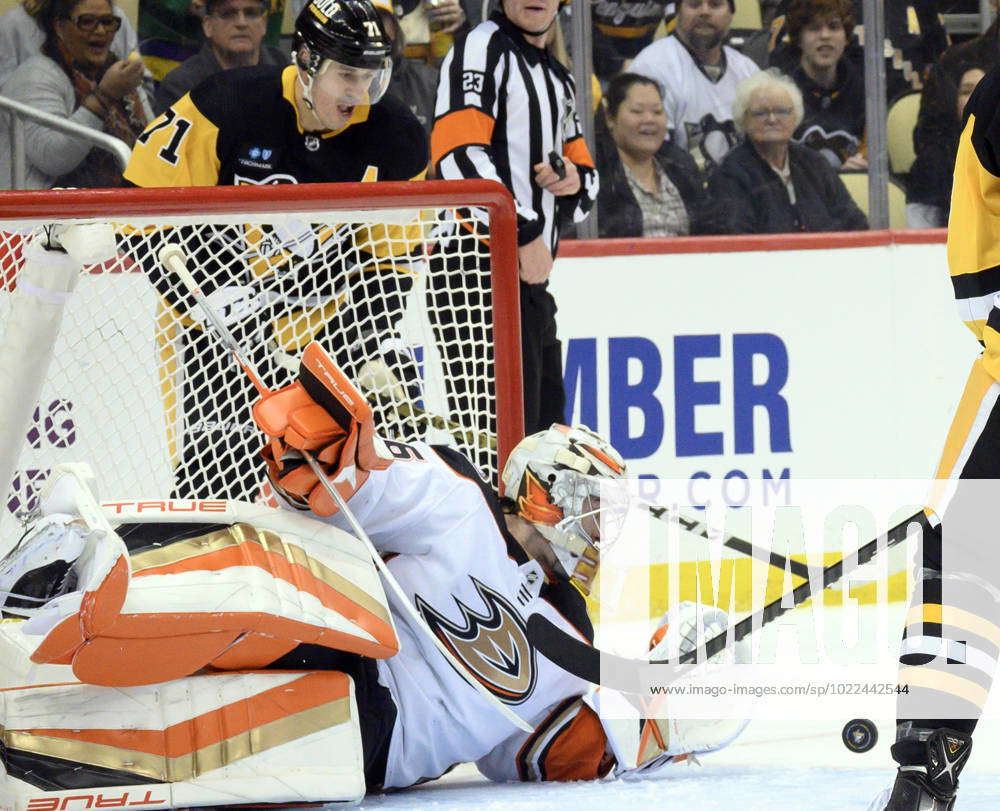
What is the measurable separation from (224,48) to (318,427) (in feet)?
6.17

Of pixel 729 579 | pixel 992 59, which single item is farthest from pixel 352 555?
pixel 992 59

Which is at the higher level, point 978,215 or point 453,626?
point 978,215

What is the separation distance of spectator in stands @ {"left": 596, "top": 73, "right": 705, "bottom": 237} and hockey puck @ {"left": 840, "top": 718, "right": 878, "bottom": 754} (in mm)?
1809

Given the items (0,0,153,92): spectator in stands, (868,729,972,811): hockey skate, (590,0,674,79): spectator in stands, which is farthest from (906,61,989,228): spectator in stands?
(868,729,972,811): hockey skate

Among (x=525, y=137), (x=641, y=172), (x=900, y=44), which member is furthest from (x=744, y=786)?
(x=900, y=44)

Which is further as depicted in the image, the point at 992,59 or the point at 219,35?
the point at 992,59

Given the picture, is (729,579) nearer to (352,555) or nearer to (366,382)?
(366,382)

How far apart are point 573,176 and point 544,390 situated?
0.46 metres

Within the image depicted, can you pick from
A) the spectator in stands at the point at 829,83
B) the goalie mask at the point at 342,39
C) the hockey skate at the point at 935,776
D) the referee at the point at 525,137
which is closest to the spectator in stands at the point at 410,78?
the referee at the point at 525,137

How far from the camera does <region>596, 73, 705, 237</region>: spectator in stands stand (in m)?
4.12

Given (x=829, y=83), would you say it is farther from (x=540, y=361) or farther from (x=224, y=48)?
(x=224, y=48)

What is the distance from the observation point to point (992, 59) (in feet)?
14.1

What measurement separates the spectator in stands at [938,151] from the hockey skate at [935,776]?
247cm

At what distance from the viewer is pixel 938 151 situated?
429cm
